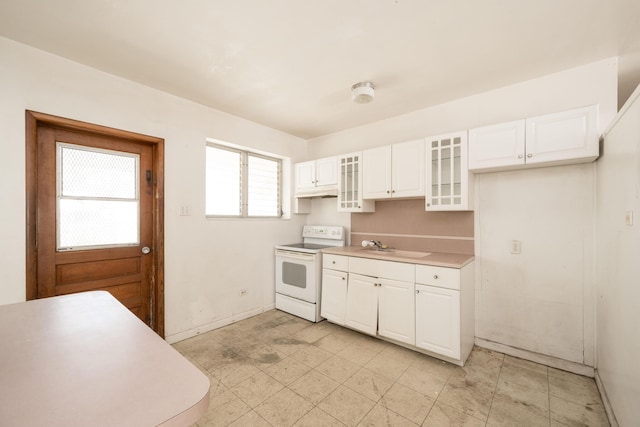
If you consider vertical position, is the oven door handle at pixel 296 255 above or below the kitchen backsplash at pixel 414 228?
below

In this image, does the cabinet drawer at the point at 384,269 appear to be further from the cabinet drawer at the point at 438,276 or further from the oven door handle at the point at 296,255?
the oven door handle at the point at 296,255

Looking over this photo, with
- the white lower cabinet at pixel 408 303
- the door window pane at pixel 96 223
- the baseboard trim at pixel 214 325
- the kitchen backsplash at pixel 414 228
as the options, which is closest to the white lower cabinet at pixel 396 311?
the white lower cabinet at pixel 408 303

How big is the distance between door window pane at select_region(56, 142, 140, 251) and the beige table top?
62.0 inches

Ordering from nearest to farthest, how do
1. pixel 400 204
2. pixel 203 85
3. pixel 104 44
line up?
pixel 104 44
pixel 203 85
pixel 400 204

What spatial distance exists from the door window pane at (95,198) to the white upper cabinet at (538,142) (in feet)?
10.6

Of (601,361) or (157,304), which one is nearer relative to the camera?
(601,361)

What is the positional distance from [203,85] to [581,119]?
312cm

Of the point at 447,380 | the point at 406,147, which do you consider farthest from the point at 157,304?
the point at 406,147

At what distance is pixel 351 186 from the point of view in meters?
A: 3.34

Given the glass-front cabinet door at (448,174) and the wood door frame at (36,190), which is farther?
the glass-front cabinet door at (448,174)

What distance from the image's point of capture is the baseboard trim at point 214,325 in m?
2.75

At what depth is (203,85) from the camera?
2.54 metres

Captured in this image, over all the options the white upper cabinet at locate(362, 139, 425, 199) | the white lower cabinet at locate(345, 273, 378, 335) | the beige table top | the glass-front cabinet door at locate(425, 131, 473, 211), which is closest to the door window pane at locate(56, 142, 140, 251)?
the beige table top

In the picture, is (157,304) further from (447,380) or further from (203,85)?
(447,380)
